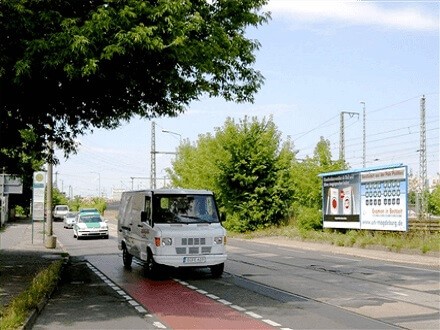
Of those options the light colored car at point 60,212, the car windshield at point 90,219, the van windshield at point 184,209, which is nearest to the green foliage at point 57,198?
the light colored car at point 60,212

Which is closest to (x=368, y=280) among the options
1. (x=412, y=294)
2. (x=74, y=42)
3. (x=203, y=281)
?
(x=412, y=294)

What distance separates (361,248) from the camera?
1177 inches

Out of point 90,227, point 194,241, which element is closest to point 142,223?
point 194,241

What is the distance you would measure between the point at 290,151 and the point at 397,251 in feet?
60.6

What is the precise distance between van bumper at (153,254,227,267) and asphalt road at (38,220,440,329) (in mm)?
408

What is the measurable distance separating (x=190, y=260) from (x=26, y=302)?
20.8 ft

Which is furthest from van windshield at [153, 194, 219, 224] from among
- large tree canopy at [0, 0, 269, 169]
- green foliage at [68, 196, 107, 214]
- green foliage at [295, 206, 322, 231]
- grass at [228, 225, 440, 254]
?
green foliage at [68, 196, 107, 214]

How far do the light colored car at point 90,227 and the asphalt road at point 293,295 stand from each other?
19.2 meters

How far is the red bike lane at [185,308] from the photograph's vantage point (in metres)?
10.3

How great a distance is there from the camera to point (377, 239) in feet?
97.0

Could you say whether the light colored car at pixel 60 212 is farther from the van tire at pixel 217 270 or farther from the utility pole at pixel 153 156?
the van tire at pixel 217 270

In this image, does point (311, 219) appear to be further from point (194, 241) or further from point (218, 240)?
point (194, 241)

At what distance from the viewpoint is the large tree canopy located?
428 inches

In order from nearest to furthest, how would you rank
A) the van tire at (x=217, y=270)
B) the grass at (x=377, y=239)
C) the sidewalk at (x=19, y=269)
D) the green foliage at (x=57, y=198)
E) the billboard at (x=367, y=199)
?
the sidewalk at (x=19, y=269) → the van tire at (x=217, y=270) → the grass at (x=377, y=239) → the billboard at (x=367, y=199) → the green foliage at (x=57, y=198)
